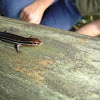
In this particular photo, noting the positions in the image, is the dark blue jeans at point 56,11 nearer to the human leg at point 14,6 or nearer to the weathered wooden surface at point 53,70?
the human leg at point 14,6

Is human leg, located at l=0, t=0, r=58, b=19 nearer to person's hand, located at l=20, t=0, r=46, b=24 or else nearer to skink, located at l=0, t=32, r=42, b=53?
person's hand, located at l=20, t=0, r=46, b=24

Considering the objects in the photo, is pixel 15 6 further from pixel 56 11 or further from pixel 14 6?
pixel 56 11

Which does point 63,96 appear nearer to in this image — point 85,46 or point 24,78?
point 24,78

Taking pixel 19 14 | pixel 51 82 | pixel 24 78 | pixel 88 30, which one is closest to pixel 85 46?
pixel 51 82

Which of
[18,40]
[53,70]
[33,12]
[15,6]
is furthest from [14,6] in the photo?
[53,70]

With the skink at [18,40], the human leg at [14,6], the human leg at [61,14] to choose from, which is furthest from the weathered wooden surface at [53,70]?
the human leg at [14,6]
